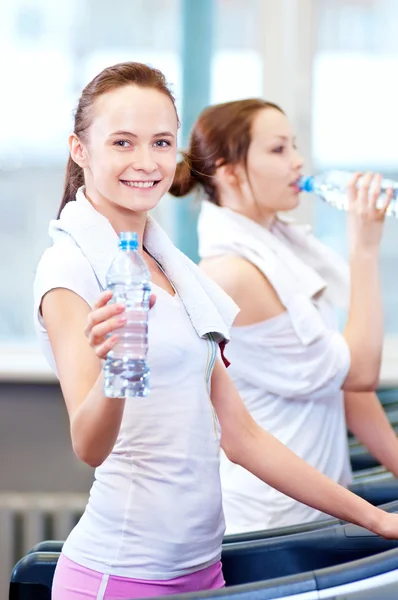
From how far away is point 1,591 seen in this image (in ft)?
9.50

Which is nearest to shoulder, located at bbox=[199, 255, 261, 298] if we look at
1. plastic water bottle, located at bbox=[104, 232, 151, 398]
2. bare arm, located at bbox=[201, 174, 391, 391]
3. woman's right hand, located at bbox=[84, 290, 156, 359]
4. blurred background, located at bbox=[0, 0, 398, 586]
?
bare arm, located at bbox=[201, 174, 391, 391]

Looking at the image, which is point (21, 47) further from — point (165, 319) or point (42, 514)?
point (165, 319)

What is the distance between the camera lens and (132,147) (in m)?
1.22

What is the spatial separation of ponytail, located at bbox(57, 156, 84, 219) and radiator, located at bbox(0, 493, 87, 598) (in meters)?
1.62

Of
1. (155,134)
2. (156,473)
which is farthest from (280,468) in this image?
(155,134)

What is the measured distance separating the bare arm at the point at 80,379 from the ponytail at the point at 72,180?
262mm

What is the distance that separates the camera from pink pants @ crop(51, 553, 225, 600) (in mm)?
1177

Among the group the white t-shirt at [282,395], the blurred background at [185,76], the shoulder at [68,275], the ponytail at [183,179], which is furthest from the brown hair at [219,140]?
the blurred background at [185,76]

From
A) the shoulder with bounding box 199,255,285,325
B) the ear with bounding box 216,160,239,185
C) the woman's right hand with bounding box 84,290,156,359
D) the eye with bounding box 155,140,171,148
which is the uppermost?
the eye with bounding box 155,140,171,148

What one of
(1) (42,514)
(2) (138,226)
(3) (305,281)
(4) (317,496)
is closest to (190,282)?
(2) (138,226)

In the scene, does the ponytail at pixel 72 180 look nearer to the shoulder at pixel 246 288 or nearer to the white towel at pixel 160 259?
the white towel at pixel 160 259

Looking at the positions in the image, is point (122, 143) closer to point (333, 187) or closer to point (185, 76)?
point (333, 187)

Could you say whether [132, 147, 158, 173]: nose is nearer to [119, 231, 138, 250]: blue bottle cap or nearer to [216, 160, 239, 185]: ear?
[119, 231, 138, 250]: blue bottle cap

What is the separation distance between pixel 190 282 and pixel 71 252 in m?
0.20
